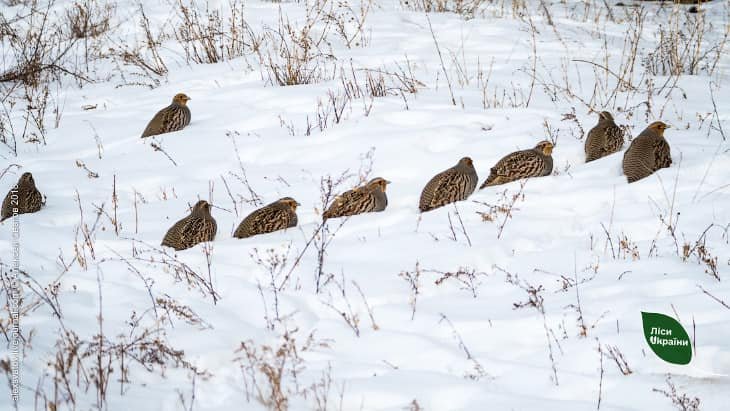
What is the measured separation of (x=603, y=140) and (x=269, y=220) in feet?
10.8

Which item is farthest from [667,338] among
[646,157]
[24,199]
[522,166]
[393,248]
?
[24,199]

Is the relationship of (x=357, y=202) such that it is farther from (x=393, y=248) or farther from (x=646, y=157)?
(x=646, y=157)

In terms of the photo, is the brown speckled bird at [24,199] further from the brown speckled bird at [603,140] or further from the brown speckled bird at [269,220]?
the brown speckled bird at [603,140]

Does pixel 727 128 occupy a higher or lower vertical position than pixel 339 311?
higher

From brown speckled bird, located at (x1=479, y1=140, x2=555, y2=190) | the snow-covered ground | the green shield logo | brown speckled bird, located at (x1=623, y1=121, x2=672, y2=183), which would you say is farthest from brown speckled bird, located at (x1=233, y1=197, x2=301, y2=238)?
the green shield logo

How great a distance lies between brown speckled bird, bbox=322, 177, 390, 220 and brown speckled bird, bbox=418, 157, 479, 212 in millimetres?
400

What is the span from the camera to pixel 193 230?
6.14 meters

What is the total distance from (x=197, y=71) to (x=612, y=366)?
8754 mm

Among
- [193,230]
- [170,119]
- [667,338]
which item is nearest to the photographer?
[667,338]

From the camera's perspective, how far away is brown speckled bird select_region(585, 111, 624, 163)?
7.14 metres

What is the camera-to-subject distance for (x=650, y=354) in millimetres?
3961

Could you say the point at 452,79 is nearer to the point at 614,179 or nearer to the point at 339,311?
the point at 614,179

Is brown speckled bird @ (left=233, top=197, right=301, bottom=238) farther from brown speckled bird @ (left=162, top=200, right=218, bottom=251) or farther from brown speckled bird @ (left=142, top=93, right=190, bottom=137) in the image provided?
brown speckled bird @ (left=142, top=93, right=190, bottom=137)

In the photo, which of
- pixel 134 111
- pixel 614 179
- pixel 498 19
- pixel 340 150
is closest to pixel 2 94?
pixel 134 111
